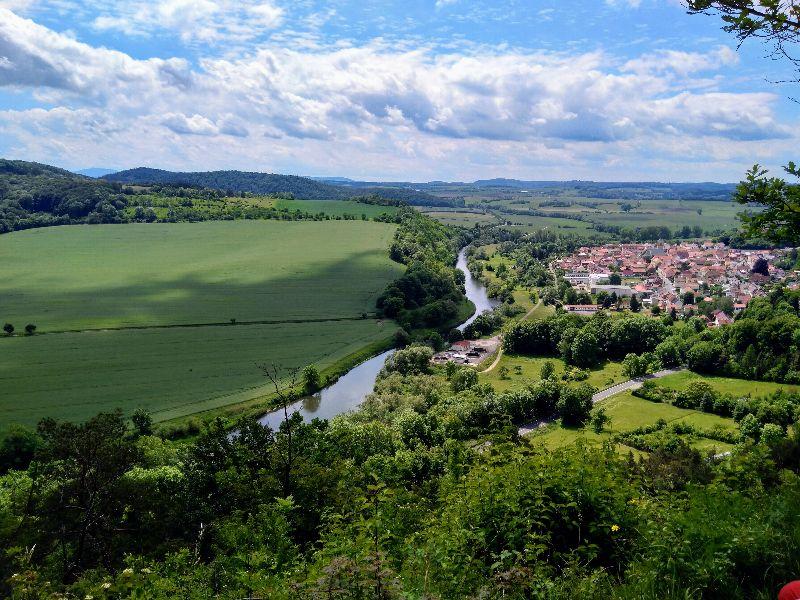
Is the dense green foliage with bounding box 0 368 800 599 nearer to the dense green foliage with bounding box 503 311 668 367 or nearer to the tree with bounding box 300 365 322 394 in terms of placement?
the tree with bounding box 300 365 322 394

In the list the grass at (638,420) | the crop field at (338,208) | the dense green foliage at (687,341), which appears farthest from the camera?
the crop field at (338,208)

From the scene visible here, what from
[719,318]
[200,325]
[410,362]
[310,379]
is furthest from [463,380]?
[719,318]

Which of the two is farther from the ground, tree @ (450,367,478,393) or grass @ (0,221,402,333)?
grass @ (0,221,402,333)

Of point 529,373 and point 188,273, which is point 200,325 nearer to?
point 188,273

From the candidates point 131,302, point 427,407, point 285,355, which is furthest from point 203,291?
point 427,407

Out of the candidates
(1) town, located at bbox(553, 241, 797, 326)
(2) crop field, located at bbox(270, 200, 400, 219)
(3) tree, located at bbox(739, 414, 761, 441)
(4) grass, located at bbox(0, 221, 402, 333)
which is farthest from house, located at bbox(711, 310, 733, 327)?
(2) crop field, located at bbox(270, 200, 400, 219)

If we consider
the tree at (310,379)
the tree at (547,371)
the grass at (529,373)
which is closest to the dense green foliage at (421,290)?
the grass at (529,373)

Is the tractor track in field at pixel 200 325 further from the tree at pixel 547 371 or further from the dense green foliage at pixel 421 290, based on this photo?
the tree at pixel 547 371
